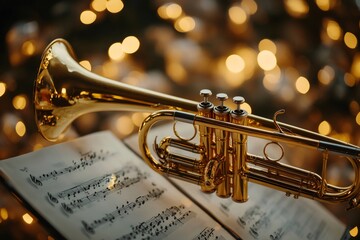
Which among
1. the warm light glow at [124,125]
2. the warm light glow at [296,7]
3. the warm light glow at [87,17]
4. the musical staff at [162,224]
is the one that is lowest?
the warm light glow at [124,125]

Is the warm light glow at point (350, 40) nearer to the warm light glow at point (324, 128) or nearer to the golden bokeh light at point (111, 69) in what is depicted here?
the warm light glow at point (324, 128)

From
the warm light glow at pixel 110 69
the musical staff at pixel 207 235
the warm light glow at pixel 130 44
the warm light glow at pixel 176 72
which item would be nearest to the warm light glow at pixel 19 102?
the warm light glow at pixel 110 69

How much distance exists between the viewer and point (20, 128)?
1119mm

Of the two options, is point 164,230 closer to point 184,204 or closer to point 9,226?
point 184,204

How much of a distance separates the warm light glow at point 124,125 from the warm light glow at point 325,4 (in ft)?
2.11

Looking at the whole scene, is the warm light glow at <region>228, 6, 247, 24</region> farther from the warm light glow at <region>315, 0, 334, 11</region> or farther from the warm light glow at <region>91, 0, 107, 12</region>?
the warm light glow at <region>91, 0, 107, 12</region>

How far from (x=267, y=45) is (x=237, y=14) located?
14 centimetres

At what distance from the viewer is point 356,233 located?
905 millimetres

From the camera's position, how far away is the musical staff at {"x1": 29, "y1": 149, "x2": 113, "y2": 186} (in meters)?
0.78

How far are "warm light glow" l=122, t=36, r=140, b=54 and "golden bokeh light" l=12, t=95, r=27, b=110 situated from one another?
36 cm

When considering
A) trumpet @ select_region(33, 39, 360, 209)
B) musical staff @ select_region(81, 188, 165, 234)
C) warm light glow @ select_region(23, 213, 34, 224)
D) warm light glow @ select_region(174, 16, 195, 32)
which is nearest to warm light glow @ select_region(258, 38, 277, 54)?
warm light glow @ select_region(174, 16, 195, 32)

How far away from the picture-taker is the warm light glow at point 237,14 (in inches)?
55.4

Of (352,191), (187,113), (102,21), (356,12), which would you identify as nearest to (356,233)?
(352,191)

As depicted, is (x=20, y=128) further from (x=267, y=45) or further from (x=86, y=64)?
(x=267, y=45)
